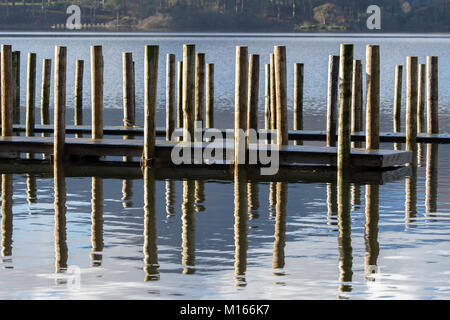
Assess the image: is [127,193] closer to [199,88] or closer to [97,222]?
[97,222]

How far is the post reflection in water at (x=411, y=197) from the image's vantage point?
1801cm

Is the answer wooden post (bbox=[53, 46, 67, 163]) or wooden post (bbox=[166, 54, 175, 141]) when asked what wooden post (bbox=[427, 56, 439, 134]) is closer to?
wooden post (bbox=[166, 54, 175, 141])

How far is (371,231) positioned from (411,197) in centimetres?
370

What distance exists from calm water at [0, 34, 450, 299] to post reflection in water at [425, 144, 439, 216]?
0.05 meters

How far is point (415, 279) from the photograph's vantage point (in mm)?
13695

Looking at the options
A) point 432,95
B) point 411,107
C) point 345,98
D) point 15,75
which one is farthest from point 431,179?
point 15,75

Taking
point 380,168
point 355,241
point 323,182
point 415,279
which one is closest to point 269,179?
point 323,182

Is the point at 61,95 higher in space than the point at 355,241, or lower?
higher

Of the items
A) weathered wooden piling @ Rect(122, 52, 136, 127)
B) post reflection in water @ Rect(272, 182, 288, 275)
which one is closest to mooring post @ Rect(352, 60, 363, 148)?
weathered wooden piling @ Rect(122, 52, 136, 127)

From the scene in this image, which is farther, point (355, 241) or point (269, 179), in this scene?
point (269, 179)

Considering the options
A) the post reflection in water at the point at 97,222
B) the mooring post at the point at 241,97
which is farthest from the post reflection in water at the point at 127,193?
the mooring post at the point at 241,97

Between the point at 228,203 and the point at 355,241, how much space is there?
4055 millimetres
